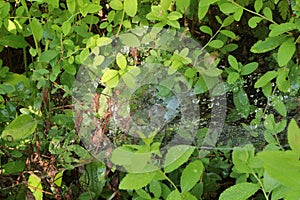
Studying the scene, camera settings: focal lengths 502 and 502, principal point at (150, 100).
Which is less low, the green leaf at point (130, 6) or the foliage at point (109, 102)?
the green leaf at point (130, 6)

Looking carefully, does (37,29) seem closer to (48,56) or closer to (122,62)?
(48,56)

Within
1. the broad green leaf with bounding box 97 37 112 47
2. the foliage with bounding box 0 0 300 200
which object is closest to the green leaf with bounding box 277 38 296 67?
the foliage with bounding box 0 0 300 200

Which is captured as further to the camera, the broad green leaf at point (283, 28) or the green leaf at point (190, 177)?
the broad green leaf at point (283, 28)

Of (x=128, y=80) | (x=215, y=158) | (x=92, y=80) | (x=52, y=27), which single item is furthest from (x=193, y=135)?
(x=52, y=27)

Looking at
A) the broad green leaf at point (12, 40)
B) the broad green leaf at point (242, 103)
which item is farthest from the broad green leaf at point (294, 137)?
the broad green leaf at point (12, 40)

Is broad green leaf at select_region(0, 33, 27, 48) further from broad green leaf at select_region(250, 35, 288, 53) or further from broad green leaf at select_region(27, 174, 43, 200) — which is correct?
broad green leaf at select_region(250, 35, 288, 53)

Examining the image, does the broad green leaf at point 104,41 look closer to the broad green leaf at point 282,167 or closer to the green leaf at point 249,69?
the green leaf at point 249,69
